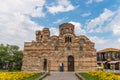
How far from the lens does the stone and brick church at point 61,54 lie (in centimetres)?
4359

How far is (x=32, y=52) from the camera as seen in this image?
44.5 metres

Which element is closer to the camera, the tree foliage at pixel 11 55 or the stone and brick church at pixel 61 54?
the stone and brick church at pixel 61 54

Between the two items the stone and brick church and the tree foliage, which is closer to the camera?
the stone and brick church

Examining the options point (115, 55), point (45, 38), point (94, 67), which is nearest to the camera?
point (94, 67)

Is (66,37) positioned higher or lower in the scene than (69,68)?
higher

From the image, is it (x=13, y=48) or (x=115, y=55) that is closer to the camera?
(x=13, y=48)

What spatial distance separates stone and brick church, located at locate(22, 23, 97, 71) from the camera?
43.6 metres

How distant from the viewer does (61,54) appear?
44250 mm

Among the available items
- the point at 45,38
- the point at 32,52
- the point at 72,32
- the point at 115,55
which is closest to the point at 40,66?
the point at 32,52

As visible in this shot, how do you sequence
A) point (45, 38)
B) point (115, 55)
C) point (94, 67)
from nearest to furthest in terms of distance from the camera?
point (94, 67) → point (45, 38) → point (115, 55)

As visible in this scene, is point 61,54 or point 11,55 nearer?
point 61,54

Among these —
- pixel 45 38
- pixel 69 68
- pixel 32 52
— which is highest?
pixel 45 38

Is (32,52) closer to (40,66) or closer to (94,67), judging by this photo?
(40,66)

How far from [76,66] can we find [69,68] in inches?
62.5
